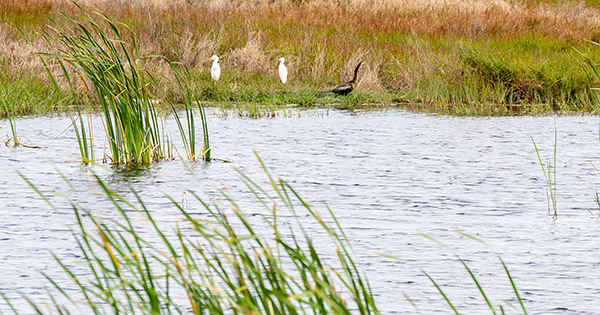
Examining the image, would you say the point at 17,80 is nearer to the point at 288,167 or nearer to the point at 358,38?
the point at 288,167

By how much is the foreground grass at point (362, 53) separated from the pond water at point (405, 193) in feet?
4.94

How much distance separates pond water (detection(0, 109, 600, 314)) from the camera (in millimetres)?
5676

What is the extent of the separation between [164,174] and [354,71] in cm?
888

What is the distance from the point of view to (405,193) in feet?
27.9

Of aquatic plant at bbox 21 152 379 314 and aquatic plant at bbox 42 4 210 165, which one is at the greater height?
aquatic plant at bbox 42 4 210 165

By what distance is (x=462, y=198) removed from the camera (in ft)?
27.4

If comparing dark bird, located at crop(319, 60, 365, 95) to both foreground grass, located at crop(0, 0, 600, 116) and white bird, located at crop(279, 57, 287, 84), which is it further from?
white bird, located at crop(279, 57, 287, 84)

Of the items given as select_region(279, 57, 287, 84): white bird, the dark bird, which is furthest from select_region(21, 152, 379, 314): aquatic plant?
select_region(279, 57, 287, 84): white bird

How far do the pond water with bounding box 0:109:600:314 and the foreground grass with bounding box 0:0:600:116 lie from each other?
1505 mm

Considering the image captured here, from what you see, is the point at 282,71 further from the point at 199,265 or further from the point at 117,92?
the point at 199,265

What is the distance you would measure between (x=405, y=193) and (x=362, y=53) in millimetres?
9539

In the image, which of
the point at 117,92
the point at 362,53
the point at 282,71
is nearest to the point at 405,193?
the point at 117,92

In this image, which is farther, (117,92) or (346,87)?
(346,87)

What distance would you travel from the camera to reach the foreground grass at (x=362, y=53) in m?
15.8
